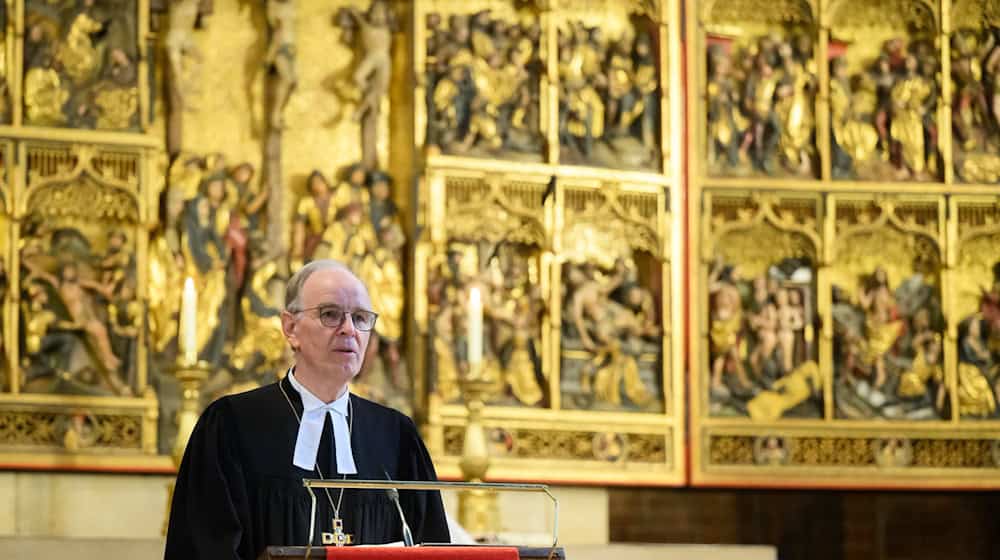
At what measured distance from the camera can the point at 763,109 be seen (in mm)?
10625

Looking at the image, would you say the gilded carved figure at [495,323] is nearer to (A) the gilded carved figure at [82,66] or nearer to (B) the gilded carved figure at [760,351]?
(B) the gilded carved figure at [760,351]

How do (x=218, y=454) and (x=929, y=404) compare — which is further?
(x=929, y=404)

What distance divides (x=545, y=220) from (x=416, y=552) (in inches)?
247

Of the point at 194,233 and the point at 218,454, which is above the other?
the point at 194,233

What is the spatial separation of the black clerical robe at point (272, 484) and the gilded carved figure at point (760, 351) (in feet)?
18.9

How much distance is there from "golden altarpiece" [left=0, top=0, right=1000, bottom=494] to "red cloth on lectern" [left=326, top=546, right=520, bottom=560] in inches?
215

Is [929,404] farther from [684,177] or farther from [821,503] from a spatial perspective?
[684,177]

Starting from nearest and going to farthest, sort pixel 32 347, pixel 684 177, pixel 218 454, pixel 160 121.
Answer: pixel 218 454 → pixel 32 347 → pixel 160 121 → pixel 684 177

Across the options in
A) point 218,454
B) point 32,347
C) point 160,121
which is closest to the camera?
point 218,454

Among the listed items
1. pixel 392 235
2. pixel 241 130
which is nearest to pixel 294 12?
pixel 241 130

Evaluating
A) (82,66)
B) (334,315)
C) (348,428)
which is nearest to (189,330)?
(82,66)

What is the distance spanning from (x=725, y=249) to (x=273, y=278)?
2.75m

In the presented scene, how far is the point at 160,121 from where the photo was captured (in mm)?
9750

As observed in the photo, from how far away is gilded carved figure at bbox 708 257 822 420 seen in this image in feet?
34.0
